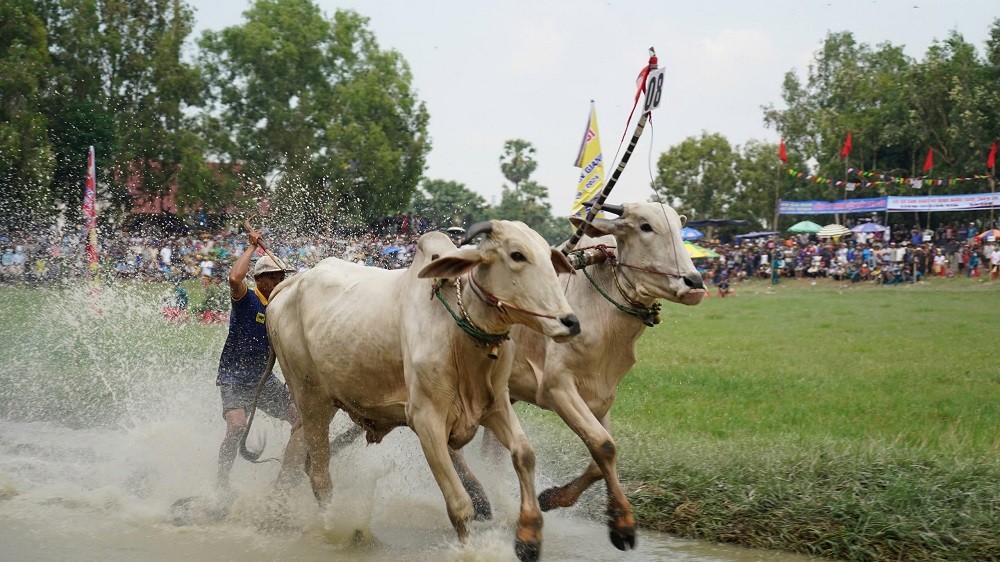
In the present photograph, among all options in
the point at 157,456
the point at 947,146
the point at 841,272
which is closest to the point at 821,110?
the point at 947,146

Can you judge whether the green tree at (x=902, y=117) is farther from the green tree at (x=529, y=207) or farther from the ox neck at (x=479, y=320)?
the ox neck at (x=479, y=320)

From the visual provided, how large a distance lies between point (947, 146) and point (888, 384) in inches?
1327

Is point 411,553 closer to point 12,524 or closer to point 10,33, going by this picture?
point 12,524

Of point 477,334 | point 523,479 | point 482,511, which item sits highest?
point 477,334

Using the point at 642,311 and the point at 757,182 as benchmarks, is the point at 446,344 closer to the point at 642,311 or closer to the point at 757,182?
the point at 642,311

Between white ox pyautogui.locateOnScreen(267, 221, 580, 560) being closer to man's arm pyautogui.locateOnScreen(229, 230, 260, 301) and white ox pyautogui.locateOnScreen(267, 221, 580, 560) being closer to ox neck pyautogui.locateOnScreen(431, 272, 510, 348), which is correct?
ox neck pyautogui.locateOnScreen(431, 272, 510, 348)

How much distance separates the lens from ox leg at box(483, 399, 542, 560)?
508 centimetres

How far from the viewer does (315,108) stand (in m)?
40.9

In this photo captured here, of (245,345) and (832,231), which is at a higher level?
(832,231)

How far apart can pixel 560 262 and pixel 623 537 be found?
1453mm

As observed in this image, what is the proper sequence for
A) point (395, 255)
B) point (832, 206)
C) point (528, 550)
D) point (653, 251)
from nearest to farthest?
point (528, 550) < point (653, 251) < point (395, 255) < point (832, 206)

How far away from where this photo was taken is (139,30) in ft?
113

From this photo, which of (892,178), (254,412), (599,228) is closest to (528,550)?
(599,228)

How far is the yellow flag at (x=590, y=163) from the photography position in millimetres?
19688
